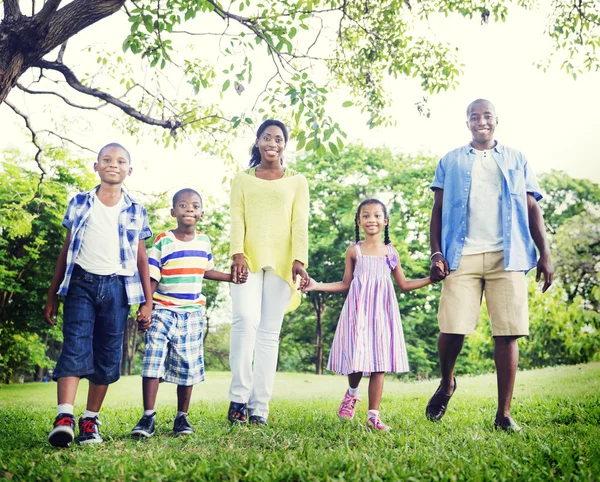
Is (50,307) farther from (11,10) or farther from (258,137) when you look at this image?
(11,10)

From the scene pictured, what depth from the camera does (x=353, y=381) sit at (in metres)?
4.71

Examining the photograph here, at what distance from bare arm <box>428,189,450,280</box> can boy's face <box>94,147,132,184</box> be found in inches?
89.6

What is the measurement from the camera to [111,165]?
4160 mm

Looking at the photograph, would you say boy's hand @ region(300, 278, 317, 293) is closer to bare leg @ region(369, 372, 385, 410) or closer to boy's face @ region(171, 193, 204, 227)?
bare leg @ region(369, 372, 385, 410)

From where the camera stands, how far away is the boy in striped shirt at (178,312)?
4.37m

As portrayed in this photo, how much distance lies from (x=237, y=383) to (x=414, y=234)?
2220cm

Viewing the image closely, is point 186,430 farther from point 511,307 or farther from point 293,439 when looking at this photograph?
point 511,307

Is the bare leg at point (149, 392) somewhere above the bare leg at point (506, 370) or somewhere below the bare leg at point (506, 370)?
below

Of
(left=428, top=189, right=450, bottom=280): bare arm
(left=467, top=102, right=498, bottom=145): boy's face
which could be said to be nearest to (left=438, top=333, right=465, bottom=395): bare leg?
(left=428, top=189, right=450, bottom=280): bare arm

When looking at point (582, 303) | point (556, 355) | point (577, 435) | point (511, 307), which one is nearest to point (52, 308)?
point (511, 307)

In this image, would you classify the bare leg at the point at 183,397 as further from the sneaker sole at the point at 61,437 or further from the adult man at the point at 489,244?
the adult man at the point at 489,244

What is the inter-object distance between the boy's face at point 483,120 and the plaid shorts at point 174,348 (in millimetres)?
2510

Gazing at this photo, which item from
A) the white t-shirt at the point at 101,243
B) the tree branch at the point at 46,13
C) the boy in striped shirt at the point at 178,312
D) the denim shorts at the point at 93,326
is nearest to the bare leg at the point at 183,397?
the boy in striped shirt at the point at 178,312

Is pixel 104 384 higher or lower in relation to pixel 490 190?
lower
